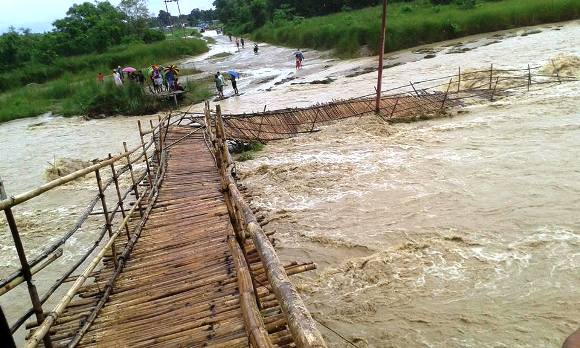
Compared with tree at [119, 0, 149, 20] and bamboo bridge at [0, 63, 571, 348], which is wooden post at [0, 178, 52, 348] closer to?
bamboo bridge at [0, 63, 571, 348]

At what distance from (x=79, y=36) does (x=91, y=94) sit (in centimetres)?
1668

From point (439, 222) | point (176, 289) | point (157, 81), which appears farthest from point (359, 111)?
point (157, 81)

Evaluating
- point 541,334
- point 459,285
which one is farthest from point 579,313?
point 459,285

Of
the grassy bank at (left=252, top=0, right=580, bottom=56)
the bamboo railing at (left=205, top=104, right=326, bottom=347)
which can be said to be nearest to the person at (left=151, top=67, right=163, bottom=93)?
the grassy bank at (left=252, top=0, right=580, bottom=56)

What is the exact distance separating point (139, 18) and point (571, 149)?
141 feet

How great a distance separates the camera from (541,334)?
4461mm

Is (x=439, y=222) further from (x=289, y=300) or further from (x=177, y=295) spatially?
(x=289, y=300)

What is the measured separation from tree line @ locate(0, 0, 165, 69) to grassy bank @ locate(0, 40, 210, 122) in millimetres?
2325

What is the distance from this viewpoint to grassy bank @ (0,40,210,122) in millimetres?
19828

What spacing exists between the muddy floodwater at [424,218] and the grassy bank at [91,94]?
176 inches

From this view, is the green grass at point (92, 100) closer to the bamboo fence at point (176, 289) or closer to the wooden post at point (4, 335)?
the bamboo fence at point (176, 289)

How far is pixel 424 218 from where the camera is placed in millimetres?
7031

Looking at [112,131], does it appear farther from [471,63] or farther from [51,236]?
[471,63]

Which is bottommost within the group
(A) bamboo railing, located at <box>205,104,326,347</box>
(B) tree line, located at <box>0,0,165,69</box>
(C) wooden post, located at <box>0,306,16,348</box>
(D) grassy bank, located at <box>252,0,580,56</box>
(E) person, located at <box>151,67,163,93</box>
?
(A) bamboo railing, located at <box>205,104,326,347</box>
